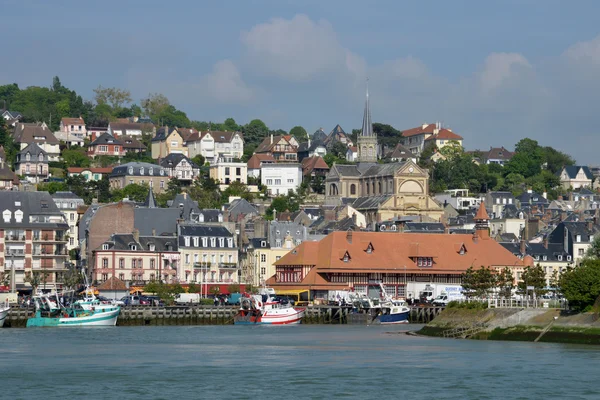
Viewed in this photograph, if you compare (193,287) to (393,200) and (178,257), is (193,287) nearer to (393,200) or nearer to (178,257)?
(178,257)

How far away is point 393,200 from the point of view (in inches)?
6841

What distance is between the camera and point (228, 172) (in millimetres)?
190125

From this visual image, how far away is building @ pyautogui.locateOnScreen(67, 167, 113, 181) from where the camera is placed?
618 feet

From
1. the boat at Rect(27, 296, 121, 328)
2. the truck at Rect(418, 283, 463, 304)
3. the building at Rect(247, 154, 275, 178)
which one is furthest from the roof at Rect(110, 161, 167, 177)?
the boat at Rect(27, 296, 121, 328)

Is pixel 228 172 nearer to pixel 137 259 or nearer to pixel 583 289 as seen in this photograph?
pixel 137 259

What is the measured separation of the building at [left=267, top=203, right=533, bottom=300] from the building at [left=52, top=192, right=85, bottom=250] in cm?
4382

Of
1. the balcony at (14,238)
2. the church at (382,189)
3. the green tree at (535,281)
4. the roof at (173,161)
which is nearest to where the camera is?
the green tree at (535,281)

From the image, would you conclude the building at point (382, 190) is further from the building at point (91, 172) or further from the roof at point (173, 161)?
the building at point (91, 172)

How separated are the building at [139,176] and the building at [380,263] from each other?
225 feet

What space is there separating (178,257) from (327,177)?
2659 inches

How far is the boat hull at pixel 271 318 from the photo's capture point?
102 metres

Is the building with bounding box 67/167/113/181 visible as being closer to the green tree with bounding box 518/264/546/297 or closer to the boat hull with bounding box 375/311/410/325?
the boat hull with bounding box 375/311/410/325

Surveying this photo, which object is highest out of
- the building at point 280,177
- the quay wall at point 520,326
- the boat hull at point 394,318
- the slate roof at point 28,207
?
the building at point 280,177

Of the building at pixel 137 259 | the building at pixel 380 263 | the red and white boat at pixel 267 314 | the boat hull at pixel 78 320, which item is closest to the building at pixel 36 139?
the building at pixel 137 259
